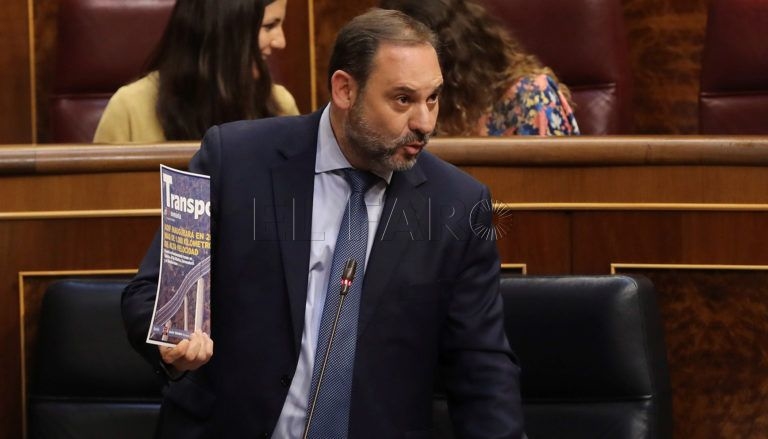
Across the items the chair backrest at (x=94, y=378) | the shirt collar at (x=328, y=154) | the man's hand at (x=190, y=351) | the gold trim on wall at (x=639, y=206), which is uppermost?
the shirt collar at (x=328, y=154)

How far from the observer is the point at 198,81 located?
1478 mm

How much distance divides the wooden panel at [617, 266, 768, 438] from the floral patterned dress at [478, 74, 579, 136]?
34 centimetres

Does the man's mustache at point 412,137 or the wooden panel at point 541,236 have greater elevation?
the man's mustache at point 412,137

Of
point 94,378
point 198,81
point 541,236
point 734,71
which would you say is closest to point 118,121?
point 198,81

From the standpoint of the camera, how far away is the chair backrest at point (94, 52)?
1721 millimetres

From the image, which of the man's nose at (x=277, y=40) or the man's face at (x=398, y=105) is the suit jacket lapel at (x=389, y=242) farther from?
the man's nose at (x=277, y=40)

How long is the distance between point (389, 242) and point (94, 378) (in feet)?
1.06

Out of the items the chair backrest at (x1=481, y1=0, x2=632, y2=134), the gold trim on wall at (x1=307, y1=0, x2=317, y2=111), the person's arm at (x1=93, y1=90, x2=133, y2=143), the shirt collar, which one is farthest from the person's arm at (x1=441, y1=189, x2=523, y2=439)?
the gold trim on wall at (x1=307, y1=0, x2=317, y2=111)

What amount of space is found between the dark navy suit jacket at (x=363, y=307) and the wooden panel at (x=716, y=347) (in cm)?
29

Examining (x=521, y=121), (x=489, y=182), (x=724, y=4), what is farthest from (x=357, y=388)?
(x=724, y=4)

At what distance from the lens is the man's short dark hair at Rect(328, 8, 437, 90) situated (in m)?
0.99

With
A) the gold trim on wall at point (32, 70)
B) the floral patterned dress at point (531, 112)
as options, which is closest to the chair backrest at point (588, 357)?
the floral patterned dress at point (531, 112)

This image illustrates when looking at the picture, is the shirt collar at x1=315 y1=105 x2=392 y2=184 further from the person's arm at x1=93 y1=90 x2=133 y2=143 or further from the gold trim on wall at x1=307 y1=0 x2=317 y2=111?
the gold trim on wall at x1=307 y1=0 x2=317 y2=111

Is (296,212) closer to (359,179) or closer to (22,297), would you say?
(359,179)
